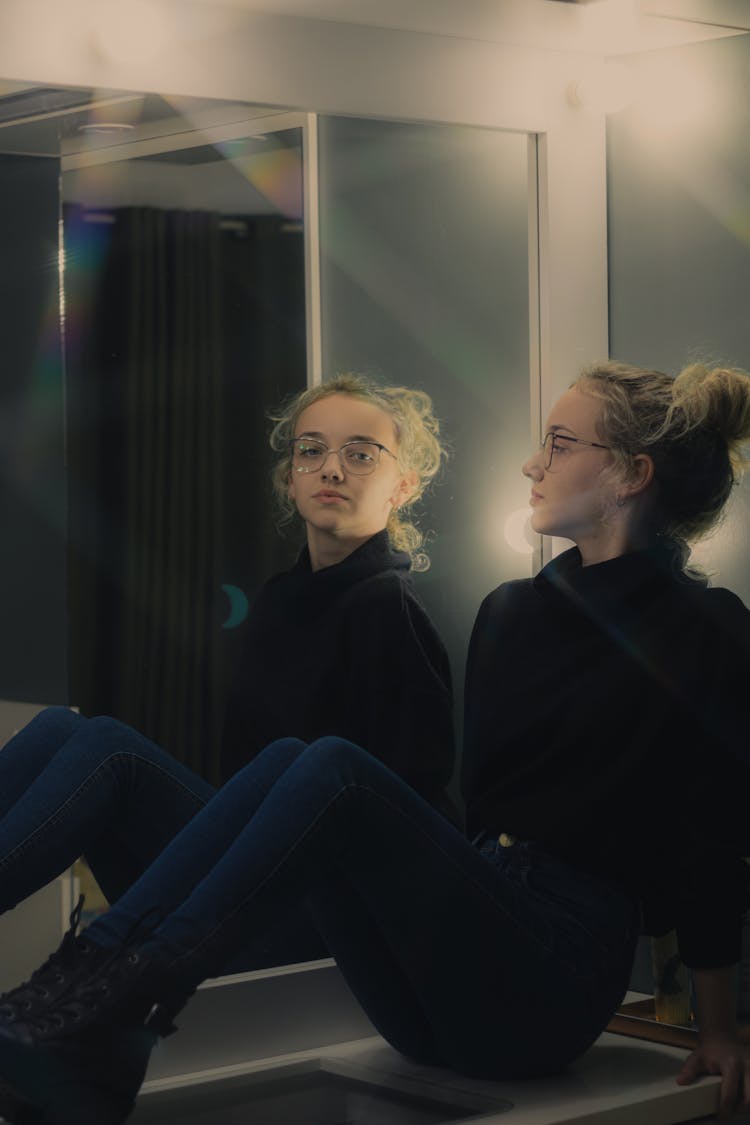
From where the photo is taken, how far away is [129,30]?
2141mm

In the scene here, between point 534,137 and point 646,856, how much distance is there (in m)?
1.28

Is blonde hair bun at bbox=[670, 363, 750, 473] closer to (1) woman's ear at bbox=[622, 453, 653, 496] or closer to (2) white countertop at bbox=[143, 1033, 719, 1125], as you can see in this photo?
(1) woman's ear at bbox=[622, 453, 653, 496]

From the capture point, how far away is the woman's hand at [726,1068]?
5.78 feet

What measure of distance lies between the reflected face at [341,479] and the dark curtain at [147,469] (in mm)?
143

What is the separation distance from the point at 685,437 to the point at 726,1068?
0.79 metres

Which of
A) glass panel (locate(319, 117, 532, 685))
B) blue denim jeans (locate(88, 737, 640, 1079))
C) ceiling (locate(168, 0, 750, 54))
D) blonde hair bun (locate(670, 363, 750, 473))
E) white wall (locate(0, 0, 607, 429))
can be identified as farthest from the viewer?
glass panel (locate(319, 117, 532, 685))

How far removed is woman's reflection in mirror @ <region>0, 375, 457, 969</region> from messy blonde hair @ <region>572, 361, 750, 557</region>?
448 mm

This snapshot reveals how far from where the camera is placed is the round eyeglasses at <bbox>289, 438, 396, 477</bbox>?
7.42 feet

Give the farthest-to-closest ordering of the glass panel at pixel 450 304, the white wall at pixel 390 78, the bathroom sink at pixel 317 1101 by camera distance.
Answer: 1. the glass panel at pixel 450 304
2. the white wall at pixel 390 78
3. the bathroom sink at pixel 317 1101

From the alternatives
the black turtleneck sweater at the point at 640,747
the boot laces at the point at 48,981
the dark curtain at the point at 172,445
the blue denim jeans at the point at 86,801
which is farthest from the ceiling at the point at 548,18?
the boot laces at the point at 48,981

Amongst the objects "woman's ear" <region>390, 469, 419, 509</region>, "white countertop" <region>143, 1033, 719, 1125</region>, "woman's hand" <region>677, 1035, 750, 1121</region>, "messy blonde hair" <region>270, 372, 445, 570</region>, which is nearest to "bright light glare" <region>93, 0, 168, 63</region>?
"messy blonde hair" <region>270, 372, 445, 570</region>

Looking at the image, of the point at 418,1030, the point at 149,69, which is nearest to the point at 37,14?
the point at 149,69

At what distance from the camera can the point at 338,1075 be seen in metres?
2.04

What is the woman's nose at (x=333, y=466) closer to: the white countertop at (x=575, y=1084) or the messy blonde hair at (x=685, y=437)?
the messy blonde hair at (x=685, y=437)
